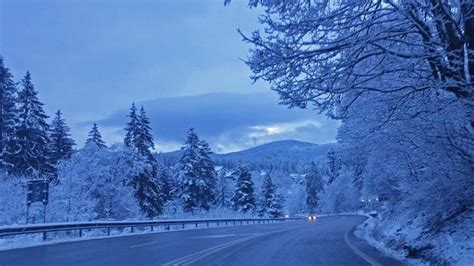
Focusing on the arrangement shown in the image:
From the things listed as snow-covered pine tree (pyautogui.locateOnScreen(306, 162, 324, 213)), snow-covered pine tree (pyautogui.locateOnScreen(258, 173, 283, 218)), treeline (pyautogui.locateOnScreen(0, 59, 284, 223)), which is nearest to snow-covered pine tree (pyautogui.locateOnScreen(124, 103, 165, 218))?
treeline (pyautogui.locateOnScreen(0, 59, 284, 223))

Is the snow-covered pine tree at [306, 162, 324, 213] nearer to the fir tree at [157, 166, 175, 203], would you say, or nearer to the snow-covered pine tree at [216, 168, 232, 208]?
the snow-covered pine tree at [216, 168, 232, 208]

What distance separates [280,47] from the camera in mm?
8055

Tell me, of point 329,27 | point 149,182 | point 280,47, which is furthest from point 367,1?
point 149,182

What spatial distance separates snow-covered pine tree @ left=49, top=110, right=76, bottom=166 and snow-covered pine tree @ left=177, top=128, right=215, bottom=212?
526 inches

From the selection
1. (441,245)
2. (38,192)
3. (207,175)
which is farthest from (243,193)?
(441,245)

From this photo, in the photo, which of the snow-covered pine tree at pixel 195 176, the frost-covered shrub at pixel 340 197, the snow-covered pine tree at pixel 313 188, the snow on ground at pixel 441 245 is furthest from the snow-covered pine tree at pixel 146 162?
the snow-covered pine tree at pixel 313 188

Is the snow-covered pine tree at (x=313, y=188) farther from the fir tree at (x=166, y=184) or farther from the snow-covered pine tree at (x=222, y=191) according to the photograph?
the fir tree at (x=166, y=184)

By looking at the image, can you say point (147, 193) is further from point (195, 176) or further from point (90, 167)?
point (90, 167)

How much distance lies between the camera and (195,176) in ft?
195

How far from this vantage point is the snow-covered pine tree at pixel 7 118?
39312 mm

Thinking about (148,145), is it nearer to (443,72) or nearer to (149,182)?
(149,182)

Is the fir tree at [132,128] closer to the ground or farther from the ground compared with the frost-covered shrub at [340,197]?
farther from the ground

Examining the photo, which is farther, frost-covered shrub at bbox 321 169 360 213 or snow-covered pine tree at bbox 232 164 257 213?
frost-covered shrub at bbox 321 169 360 213

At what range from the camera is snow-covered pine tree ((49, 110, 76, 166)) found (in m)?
54.1
